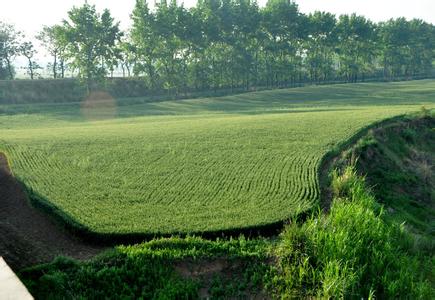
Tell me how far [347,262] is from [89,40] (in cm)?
6181

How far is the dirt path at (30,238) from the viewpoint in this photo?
12000 mm

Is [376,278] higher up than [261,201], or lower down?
lower down

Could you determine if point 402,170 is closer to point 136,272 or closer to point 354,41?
point 136,272

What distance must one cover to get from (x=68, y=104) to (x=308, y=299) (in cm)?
5768

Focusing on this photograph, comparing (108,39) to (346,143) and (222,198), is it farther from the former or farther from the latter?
(222,198)

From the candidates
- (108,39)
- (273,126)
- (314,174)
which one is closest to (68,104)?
(108,39)

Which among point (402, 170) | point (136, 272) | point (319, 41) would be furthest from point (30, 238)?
point (319, 41)

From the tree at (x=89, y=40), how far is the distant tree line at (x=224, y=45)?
0.15 meters

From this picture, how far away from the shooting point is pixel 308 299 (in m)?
10.8

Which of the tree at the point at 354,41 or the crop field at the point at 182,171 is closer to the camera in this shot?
the crop field at the point at 182,171

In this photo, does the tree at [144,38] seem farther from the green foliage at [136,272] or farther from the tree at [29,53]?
the green foliage at [136,272]

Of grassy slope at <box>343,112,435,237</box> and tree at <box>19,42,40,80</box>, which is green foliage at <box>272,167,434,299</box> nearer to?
grassy slope at <box>343,112,435,237</box>

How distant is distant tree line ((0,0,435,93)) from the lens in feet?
217

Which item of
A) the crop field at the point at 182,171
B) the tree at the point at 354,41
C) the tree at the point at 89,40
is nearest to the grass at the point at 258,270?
the crop field at the point at 182,171
